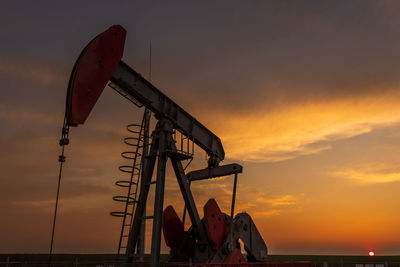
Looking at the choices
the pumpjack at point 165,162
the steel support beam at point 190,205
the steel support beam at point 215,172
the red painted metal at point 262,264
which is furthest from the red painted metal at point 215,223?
the steel support beam at point 215,172

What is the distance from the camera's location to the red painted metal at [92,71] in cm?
1109

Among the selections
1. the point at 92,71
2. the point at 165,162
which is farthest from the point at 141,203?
the point at 92,71

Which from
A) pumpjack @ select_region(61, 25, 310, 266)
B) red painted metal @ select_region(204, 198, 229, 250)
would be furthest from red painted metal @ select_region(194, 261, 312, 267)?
red painted metal @ select_region(204, 198, 229, 250)

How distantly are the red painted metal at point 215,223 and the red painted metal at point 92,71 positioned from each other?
5.81m

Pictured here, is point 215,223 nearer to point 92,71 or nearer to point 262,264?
point 262,264

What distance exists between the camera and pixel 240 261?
15.0 meters

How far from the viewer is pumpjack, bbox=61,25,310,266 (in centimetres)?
1160

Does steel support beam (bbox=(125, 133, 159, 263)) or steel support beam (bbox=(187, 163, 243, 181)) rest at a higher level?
steel support beam (bbox=(187, 163, 243, 181))

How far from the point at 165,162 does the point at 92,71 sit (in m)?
4.14

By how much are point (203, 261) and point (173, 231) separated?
67.6 inches

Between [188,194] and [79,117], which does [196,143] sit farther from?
[79,117]

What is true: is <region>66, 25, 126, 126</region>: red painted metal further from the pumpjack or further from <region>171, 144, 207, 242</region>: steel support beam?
<region>171, 144, 207, 242</region>: steel support beam

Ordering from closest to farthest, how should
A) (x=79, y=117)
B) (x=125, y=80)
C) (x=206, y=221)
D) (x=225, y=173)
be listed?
(x=79, y=117), (x=125, y=80), (x=206, y=221), (x=225, y=173)

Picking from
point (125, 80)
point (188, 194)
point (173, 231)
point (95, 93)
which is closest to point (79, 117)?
point (95, 93)
